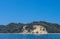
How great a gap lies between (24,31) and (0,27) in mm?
37176

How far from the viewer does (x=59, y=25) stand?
18238 centimetres

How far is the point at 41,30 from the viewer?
153m

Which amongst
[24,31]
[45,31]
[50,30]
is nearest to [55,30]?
[50,30]

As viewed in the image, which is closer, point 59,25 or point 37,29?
point 37,29

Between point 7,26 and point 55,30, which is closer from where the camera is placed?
point 55,30

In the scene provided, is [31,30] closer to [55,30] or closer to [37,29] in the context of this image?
[37,29]

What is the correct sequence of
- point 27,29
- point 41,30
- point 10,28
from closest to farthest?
point 41,30 → point 27,29 → point 10,28

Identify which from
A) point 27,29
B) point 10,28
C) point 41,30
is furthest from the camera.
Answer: point 10,28

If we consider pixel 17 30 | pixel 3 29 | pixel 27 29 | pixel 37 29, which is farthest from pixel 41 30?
pixel 3 29

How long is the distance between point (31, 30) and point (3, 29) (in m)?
36.4

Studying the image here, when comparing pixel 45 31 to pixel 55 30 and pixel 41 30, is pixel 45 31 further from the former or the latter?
pixel 55 30

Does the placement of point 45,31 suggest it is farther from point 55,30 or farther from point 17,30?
point 17,30

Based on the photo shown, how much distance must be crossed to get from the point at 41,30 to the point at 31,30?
1049 cm

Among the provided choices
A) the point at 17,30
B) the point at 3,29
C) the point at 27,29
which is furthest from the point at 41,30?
the point at 3,29
